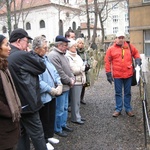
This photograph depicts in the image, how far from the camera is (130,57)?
18.7ft

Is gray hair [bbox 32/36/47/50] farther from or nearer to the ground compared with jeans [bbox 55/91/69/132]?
farther from the ground

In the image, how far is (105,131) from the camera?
5121 mm

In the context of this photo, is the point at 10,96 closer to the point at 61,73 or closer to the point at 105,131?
the point at 61,73

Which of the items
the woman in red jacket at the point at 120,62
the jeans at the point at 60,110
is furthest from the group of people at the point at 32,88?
the woman in red jacket at the point at 120,62

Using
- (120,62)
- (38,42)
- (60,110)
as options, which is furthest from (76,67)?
(38,42)

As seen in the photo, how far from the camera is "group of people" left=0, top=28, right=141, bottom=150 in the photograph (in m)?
2.69

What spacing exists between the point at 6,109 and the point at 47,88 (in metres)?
1.36

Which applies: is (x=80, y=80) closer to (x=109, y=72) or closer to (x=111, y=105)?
(x=109, y=72)

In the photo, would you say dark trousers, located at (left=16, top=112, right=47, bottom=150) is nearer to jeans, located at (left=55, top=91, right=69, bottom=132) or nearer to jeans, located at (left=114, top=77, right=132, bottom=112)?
jeans, located at (left=55, top=91, right=69, bottom=132)

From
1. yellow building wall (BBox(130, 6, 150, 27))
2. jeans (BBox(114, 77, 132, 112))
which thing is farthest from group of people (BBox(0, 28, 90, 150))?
yellow building wall (BBox(130, 6, 150, 27))

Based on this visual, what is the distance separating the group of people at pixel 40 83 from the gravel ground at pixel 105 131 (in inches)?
7.8

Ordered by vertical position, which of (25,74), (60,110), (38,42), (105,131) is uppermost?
(38,42)

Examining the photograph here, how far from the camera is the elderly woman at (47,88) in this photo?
390cm

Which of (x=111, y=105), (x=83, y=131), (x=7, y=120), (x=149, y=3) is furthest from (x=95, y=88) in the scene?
(x=7, y=120)
